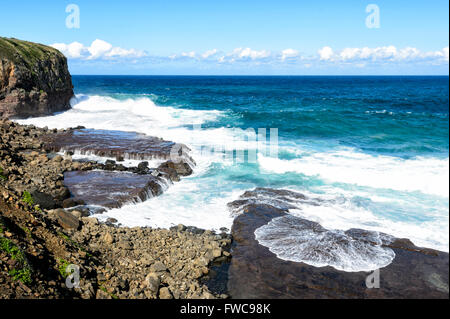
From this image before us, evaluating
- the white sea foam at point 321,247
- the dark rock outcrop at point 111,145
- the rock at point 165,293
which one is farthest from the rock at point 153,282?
the dark rock outcrop at point 111,145

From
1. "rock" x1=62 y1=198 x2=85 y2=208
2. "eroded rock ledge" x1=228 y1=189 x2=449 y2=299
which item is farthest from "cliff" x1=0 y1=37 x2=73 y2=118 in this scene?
"eroded rock ledge" x1=228 y1=189 x2=449 y2=299

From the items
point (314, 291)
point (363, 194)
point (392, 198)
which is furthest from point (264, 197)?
point (314, 291)

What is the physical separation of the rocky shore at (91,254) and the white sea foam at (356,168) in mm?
7608

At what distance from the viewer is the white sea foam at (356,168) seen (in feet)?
45.6

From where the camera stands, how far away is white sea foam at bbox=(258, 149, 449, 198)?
13.9 m

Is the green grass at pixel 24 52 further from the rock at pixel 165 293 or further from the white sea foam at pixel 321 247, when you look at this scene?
the rock at pixel 165 293

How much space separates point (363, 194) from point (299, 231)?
4.33 meters

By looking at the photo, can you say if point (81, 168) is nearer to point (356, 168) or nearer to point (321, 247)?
point (321, 247)

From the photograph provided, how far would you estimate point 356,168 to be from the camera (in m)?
16.6

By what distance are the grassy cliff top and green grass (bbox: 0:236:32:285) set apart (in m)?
27.9

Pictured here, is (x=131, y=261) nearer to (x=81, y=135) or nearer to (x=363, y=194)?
(x=363, y=194)

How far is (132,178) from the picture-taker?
1564 centimetres

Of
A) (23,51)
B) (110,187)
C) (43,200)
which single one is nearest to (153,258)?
(43,200)

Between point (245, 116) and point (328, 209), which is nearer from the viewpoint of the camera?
point (328, 209)
